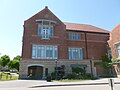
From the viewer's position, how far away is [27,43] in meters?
29.6

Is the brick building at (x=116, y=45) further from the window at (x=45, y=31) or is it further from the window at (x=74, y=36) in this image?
the window at (x=45, y=31)

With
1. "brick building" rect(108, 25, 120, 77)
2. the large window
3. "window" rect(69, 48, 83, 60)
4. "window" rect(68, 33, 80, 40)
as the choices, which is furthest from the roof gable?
"brick building" rect(108, 25, 120, 77)

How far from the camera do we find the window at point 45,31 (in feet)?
101

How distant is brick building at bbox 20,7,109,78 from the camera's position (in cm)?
2930

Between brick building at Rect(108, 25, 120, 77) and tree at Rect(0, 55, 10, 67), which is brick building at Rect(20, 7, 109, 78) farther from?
tree at Rect(0, 55, 10, 67)

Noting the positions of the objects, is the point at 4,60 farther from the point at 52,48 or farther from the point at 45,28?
the point at 52,48

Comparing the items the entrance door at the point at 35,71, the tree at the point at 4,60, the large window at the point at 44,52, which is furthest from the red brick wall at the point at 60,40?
the tree at the point at 4,60

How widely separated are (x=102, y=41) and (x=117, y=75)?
29.8 feet

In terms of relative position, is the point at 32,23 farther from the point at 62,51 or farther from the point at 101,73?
the point at 101,73

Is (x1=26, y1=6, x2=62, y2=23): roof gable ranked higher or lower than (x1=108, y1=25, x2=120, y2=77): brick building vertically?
higher

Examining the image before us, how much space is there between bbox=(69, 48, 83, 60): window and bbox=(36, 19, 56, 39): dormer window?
5744 millimetres

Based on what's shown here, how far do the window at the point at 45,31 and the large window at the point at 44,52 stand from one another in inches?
82.2

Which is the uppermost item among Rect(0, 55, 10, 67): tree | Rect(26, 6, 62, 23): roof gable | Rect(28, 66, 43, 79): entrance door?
Rect(26, 6, 62, 23): roof gable

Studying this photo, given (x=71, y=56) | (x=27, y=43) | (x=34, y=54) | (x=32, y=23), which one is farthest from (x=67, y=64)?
(x=32, y=23)
